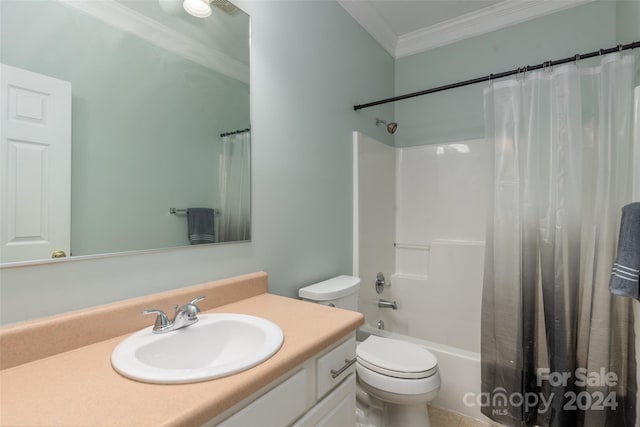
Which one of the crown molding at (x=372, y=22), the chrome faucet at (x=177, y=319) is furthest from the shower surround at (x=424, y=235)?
the chrome faucet at (x=177, y=319)

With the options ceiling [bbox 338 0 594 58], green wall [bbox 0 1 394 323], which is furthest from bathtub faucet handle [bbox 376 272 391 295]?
ceiling [bbox 338 0 594 58]

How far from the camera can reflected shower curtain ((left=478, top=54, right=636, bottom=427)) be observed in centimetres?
138

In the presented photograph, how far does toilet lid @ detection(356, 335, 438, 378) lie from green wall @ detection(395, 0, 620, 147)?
1599 millimetres

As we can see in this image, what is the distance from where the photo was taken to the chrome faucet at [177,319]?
89cm

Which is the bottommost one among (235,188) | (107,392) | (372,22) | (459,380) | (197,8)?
(459,380)

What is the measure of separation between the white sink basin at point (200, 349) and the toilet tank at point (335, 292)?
55 centimetres

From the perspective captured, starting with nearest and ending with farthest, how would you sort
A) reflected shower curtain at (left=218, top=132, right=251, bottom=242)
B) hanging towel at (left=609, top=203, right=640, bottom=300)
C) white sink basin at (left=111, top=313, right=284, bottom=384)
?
white sink basin at (left=111, top=313, right=284, bottom=384) < hanging towel at (left=609, top=203, right=640, bottom=300) < reflected shower curtain at (left=218, top=132, right=251, bottom=242)

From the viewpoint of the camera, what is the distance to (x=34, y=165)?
77 centimetres

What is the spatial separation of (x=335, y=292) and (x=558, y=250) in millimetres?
1111

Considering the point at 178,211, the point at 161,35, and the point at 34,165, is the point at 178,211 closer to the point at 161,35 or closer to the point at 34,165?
the point at 34,165

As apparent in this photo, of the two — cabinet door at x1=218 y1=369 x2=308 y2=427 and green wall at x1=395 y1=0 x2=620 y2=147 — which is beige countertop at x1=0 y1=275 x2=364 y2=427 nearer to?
cabinet door at x1=218 y1=369 x2=308 y2=427

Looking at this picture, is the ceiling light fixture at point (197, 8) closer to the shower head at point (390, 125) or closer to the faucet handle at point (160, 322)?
the faucet handle at point (160, 322)

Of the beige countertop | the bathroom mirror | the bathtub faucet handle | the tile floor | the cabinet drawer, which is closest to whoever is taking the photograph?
the beige countertop

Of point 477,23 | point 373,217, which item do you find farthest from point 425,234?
point 477,23
